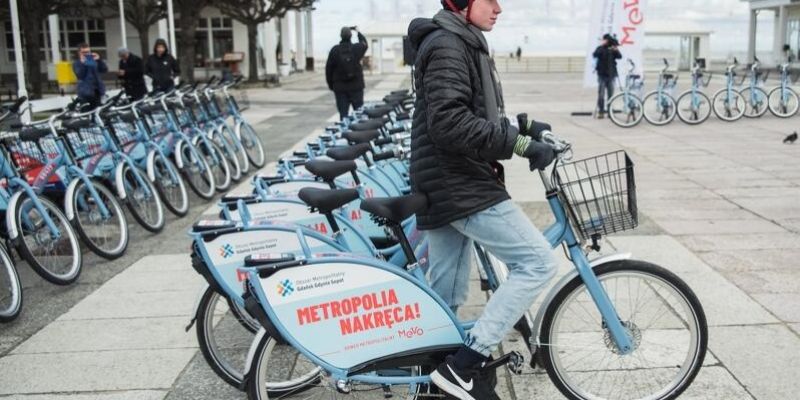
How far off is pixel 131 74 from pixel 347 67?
5374 mm

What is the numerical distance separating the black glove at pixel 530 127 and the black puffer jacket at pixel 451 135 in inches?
6.7

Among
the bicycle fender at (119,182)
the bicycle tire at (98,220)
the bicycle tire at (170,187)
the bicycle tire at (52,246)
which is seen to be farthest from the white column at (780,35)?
the bicycle tire at (52,246)

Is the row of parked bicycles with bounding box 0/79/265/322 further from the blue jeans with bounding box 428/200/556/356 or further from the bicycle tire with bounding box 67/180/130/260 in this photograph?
the blue jeans with bounding box 428/200/556/356

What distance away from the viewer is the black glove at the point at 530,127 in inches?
114

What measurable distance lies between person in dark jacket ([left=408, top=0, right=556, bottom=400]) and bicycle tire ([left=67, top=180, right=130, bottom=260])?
360 centimetres

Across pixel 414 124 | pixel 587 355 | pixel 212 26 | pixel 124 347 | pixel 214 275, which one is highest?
pixel 212 26

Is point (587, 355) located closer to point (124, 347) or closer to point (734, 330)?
point (734, 330)

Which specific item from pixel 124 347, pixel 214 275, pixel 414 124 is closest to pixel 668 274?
pixel 414 124

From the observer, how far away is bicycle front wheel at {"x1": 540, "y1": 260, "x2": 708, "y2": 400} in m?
2.96

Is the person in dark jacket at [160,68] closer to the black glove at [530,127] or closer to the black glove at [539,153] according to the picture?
the black glove at [530,127]

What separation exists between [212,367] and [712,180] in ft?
21.7

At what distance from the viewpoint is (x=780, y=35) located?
42.9 metres

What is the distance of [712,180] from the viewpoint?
847cm

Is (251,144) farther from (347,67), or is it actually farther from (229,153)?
(347,67)
